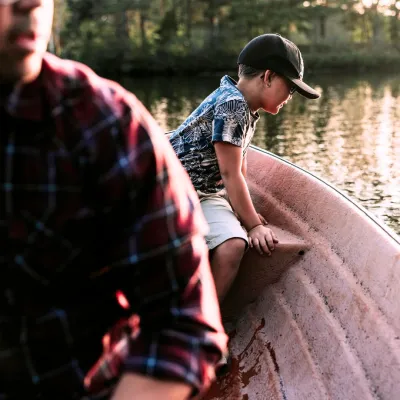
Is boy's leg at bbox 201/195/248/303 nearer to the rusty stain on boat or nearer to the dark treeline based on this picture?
the rusty stain on boat

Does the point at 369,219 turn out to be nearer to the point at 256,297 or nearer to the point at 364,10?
the point at 256,297

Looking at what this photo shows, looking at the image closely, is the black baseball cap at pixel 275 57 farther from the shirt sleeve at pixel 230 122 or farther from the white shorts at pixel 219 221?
the white shorts at pixel 219 221

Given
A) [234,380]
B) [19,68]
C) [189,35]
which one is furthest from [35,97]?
[189,35]

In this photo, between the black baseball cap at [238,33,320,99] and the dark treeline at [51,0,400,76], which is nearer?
the black baseball cap at [238,33,320,99]

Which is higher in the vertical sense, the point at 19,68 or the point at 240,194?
the point at 19,68

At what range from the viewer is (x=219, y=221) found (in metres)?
2.36

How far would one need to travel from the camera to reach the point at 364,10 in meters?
40.3

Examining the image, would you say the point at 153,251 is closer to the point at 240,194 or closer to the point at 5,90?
the point at 5,90

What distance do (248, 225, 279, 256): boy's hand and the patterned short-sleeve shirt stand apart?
25cm

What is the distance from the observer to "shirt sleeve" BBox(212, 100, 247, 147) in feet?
7.54

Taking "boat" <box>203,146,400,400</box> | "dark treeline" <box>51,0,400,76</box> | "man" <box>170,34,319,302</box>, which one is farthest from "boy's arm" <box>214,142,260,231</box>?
"dark treeline" <box>51,0,400,76</box>

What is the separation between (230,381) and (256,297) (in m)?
0.45

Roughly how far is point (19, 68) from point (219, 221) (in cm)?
182

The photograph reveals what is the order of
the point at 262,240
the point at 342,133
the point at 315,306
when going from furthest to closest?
1. the point at 342,133
2. the point at 262,240
3. the point at 315,306
